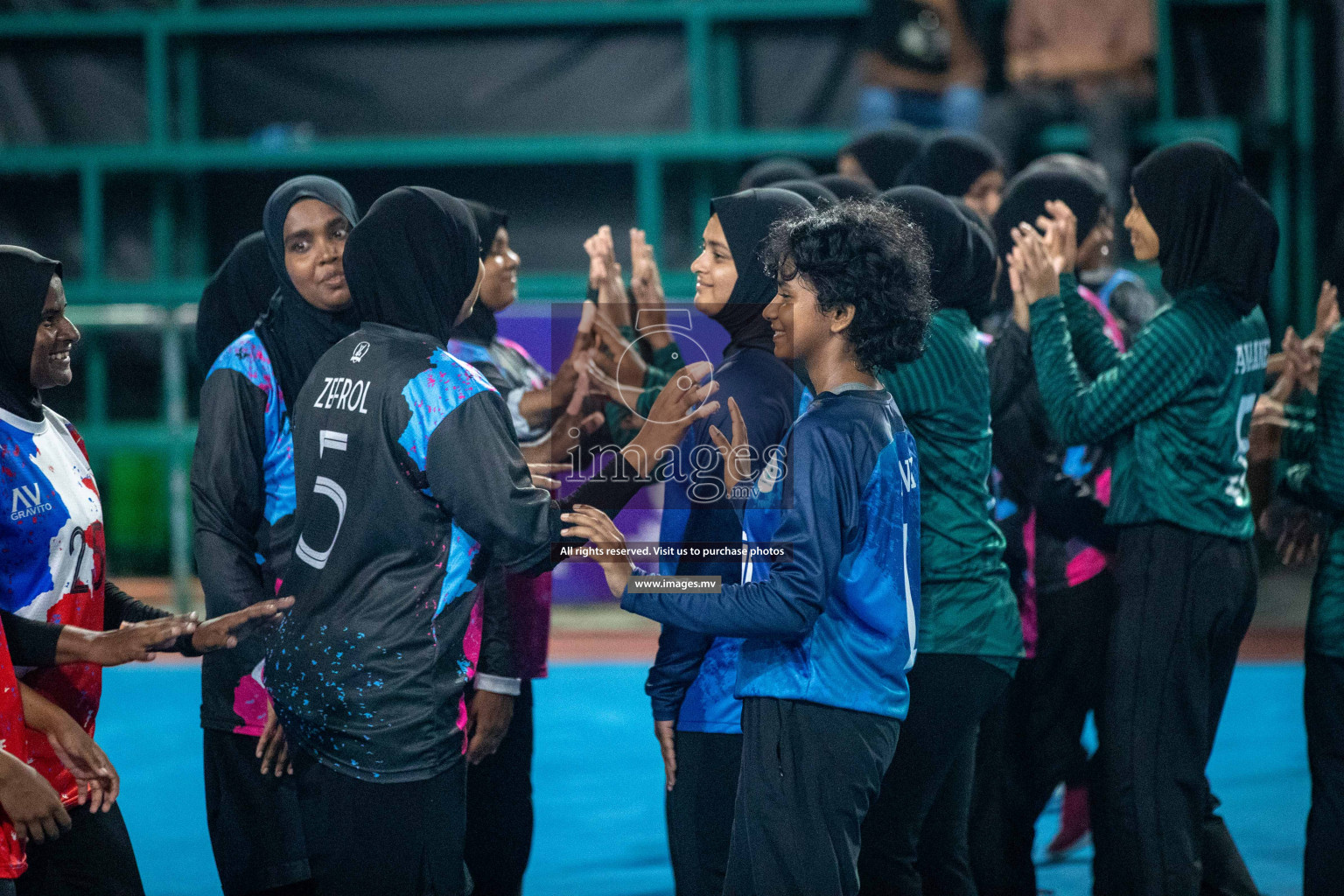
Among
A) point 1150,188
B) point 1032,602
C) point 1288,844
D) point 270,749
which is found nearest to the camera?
point 270,749

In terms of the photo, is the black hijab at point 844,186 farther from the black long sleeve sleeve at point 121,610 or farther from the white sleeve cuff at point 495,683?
the black long sleeve sleeve at point 121,610

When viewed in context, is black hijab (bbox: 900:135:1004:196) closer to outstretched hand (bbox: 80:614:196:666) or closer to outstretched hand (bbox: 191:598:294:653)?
outstretched hand (bbox: 191:598:294:653)

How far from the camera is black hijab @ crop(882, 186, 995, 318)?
2.75 meters

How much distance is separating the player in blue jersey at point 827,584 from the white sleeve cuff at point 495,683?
67cm

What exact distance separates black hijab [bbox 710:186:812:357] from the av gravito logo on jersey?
123cm

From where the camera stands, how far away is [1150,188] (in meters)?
2.91

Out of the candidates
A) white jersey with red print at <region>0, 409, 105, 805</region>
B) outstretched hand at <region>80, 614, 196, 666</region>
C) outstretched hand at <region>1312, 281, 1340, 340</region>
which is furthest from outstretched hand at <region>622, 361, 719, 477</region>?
outstretched hand at <region>1312, 281, 1340, 340</region>

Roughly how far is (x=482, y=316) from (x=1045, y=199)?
60.4 inches

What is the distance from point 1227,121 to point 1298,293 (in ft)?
3.42

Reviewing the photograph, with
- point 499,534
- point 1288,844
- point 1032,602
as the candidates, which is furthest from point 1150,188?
point 1288,844

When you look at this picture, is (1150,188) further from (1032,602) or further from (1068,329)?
(1032,602)

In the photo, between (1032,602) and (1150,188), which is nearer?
(1150,188)

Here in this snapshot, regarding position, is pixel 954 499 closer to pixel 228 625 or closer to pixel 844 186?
pixel 844 186

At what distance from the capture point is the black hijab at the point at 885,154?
4.38m
